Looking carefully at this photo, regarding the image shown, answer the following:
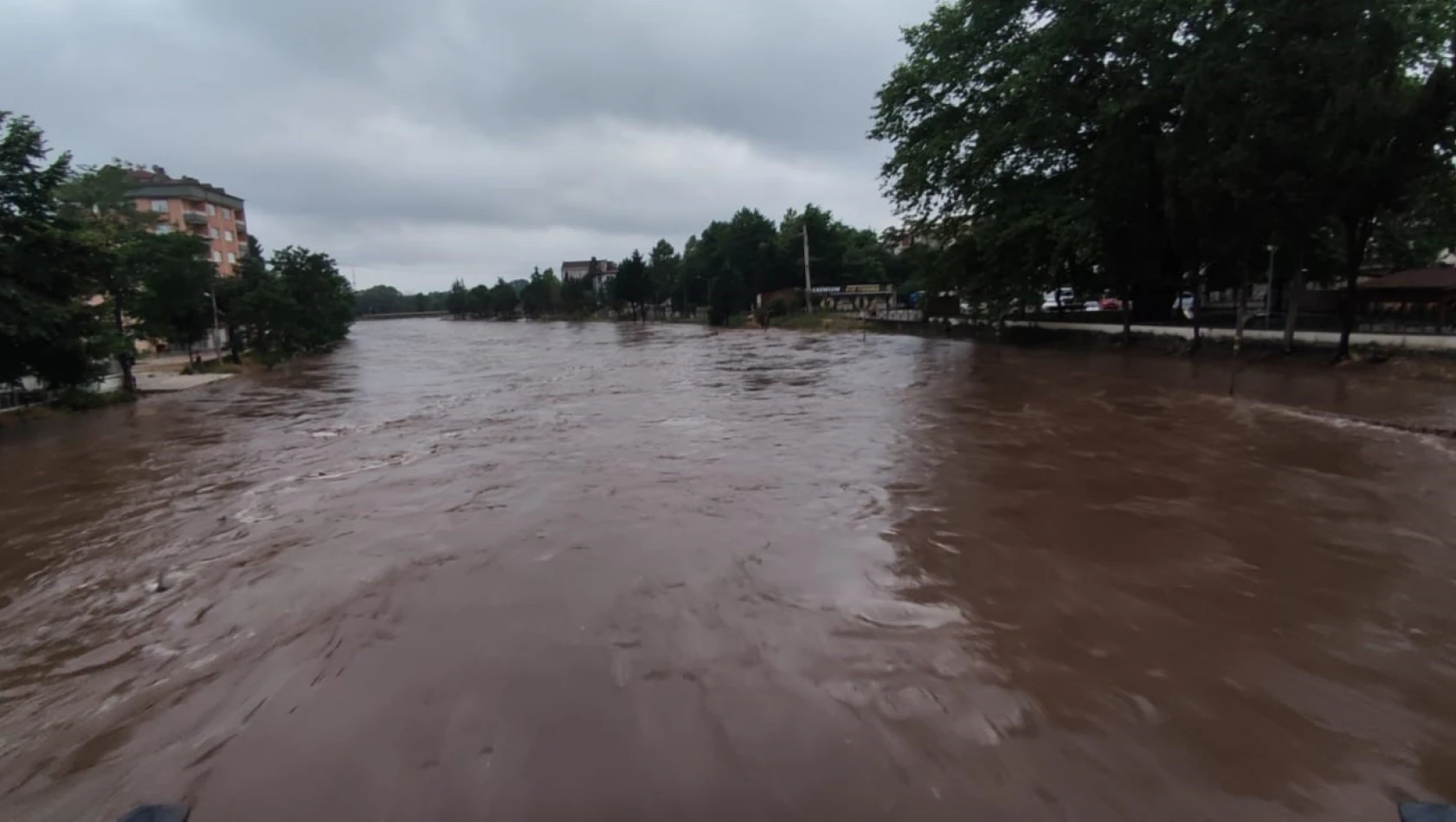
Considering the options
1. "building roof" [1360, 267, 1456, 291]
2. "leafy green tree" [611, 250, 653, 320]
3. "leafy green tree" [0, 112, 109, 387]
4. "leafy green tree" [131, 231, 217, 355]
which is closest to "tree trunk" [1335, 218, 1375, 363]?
"building roof" [1360, 267, 1456, 291]

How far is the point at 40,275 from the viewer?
1758cm

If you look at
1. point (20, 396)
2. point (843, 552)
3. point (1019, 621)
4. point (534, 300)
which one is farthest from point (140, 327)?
point (534, 300)

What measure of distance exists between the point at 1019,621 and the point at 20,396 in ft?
84.9

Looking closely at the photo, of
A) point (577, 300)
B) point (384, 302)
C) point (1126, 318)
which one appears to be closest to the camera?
point (1126, 318)

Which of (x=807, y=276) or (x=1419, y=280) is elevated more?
(x=807, y=276)

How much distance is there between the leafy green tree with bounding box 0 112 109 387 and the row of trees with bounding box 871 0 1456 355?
84.1 feet

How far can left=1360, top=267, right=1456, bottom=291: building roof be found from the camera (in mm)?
19833

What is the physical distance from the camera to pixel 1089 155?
24.9m

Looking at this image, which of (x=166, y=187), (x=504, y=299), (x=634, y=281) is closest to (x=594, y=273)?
(x=504, y=299)

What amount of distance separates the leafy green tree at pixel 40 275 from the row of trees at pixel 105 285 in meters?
0.03

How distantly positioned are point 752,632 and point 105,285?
79.4 ft

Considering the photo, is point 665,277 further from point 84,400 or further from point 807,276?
point 84,400

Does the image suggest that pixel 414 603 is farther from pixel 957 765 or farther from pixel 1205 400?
pixel 1205 400

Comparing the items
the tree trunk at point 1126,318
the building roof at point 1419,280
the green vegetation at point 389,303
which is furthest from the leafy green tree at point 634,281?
the green vegetation at point 389,303
